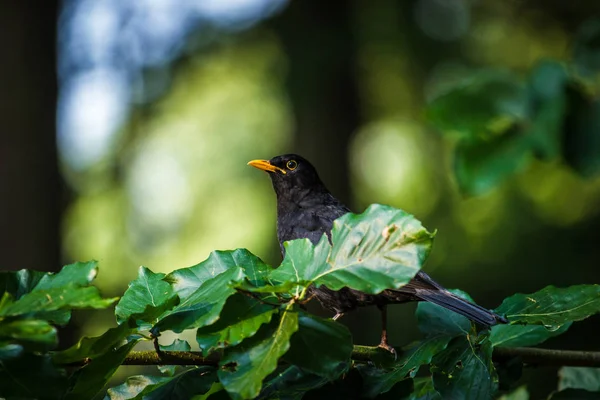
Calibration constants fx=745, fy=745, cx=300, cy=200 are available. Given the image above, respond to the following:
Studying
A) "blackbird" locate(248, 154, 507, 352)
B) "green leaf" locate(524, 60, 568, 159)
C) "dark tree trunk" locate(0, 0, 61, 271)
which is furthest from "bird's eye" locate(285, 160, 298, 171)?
"green leaf" locate(524, 60, 568, 159)

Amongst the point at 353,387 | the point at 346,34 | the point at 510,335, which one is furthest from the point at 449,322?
the point at 346,34

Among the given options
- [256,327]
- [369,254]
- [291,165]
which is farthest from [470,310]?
[291,165]

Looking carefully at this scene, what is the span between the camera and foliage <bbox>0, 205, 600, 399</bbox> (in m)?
1.33

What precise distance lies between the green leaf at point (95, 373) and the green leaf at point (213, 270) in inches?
7.2

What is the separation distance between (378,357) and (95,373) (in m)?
0.67

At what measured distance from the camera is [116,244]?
11273mm

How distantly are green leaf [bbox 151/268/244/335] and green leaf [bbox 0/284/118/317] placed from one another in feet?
0.68

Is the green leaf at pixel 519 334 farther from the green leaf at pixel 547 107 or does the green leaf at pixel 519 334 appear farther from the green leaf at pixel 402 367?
the green leaf at pixel 547 107

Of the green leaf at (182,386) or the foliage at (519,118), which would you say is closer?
the green leaf at (182,386)

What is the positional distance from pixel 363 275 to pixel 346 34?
715cm

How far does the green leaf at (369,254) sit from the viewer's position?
54.0 inches

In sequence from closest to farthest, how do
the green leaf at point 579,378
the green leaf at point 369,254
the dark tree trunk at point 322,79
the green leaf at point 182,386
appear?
the green leaf at point 369,254
the green leaf at point 182,386
the green leaf at point 579,378
the dark tree trunk at point 322,79

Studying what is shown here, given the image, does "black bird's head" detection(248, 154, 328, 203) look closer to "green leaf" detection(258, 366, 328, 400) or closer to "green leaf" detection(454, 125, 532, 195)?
"green leaf" detection(454, 125, 532, 195)

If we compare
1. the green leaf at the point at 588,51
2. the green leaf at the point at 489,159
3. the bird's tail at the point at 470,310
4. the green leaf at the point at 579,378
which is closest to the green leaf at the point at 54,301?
the bird's tail at the point at 470,310
